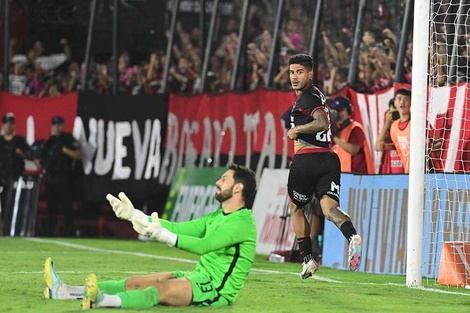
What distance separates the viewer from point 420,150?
478 inches

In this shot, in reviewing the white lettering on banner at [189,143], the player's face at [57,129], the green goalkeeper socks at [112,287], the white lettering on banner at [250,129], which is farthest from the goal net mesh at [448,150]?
the player's face at [57,129]

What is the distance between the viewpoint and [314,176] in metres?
12.3

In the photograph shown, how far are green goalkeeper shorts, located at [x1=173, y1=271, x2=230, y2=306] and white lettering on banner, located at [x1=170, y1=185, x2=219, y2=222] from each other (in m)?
10.8

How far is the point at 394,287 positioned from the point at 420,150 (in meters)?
1.36

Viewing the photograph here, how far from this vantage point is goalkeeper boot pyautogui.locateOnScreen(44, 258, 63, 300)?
9.12 metres

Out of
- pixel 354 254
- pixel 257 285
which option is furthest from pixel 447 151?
pixel 257 285

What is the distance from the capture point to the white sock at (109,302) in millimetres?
8656

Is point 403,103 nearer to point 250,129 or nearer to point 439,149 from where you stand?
point 439,149

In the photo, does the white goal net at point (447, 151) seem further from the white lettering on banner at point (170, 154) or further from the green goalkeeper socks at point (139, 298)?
the white lettering on banner at point (170, 154)

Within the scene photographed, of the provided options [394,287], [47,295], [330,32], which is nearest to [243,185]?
[47,295]

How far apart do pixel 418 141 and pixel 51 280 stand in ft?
14.3

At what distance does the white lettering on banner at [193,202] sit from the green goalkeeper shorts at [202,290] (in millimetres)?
10840

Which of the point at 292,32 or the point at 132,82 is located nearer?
the point at 292,32

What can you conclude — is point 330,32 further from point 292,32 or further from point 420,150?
point 420,150
